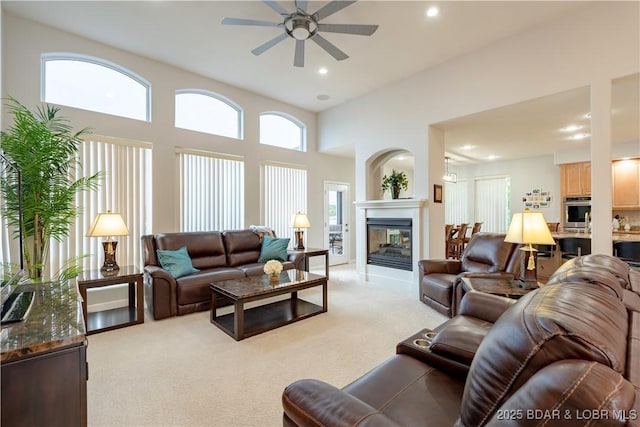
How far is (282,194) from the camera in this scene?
6.06 metres

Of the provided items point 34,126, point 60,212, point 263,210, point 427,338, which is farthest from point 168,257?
point 427,338

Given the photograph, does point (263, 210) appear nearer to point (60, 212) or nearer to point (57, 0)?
point (60, 212)

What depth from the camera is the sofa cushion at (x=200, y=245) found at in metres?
4.08

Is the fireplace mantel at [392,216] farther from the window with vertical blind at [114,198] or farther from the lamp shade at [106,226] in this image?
the lamp shade at [106,226]

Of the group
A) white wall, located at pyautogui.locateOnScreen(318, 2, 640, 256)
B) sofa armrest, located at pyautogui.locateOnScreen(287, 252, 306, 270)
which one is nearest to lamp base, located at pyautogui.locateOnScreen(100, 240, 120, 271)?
sofa armrest, located at pyautogui.locateOnScreen(287, 252, 306, 270)

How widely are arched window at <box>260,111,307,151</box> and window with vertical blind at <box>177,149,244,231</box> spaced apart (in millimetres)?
917

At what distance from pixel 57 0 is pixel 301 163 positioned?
4229 millimetres

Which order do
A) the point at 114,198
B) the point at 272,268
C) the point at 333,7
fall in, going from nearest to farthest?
the point at 333,7 < the point at 272,268 < the point at 114,198

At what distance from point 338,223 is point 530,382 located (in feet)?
21.5

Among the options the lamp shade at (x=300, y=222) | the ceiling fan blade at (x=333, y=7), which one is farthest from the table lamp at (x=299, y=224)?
the ceiling fan blade at (x=333, y=7)

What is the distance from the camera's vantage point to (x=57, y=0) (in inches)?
122

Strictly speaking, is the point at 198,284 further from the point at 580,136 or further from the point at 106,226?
the point at 580,136

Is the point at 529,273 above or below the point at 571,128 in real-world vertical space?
below

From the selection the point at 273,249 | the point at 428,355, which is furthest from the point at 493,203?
the point at 428,355
